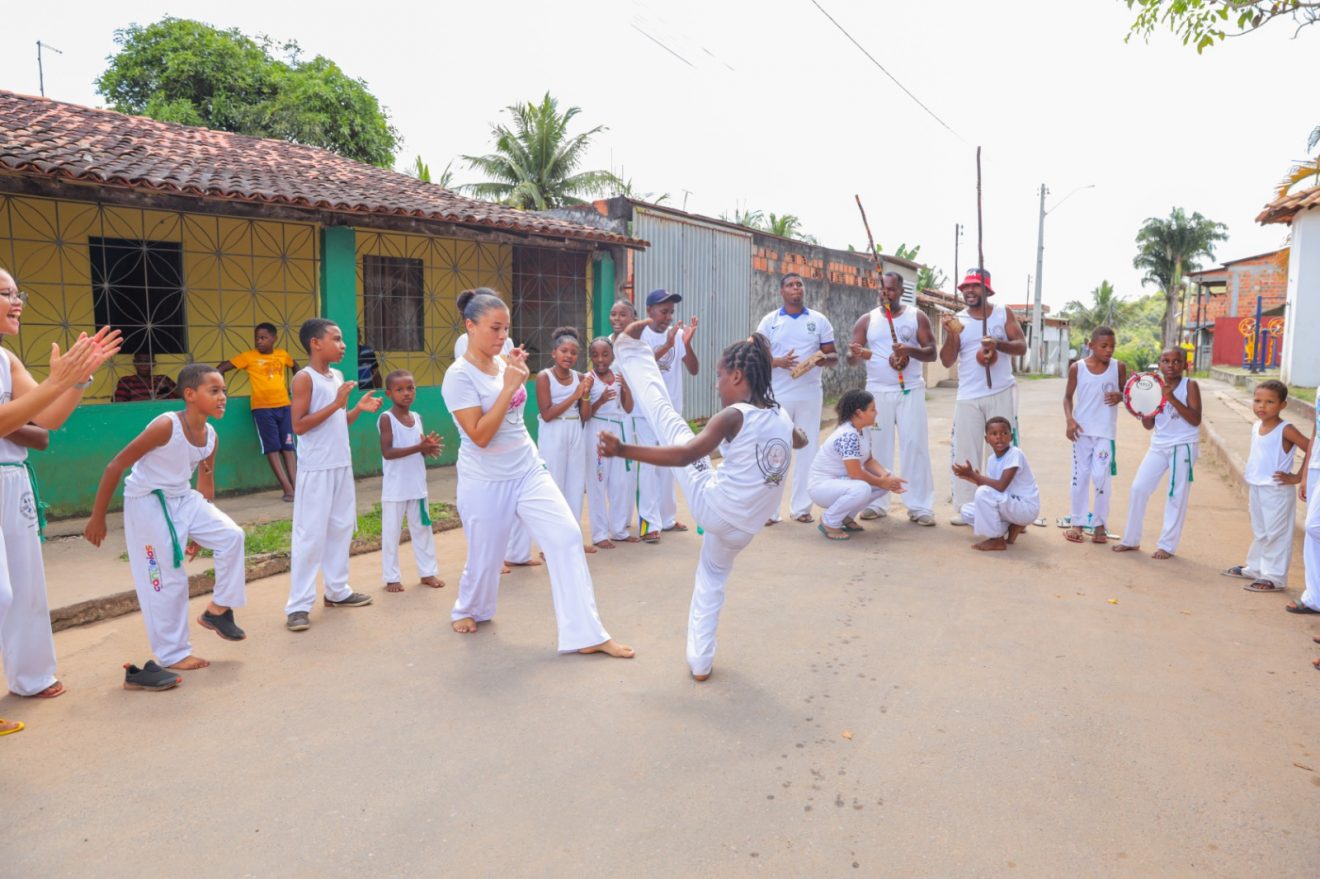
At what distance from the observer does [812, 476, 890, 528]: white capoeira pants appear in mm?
6711

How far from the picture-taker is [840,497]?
678cm

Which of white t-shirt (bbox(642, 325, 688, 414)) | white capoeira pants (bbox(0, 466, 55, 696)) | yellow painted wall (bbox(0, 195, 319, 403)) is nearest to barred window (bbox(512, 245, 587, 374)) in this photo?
yellow painted wall (bbox(0, 195, 319, 403))

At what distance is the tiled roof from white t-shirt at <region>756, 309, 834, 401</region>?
12.6 feet

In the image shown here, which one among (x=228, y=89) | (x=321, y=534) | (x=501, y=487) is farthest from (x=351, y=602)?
(x=228, y=89)

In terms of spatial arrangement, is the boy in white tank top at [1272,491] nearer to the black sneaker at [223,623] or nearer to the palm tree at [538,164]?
the black sneaker at [223,623]

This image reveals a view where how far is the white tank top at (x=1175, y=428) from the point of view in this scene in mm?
6306

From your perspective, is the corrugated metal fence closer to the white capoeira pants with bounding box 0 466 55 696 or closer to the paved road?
the paved road

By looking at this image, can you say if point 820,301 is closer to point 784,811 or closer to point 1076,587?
point 1076,587

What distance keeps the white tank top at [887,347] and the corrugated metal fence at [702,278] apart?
5543 millimetres

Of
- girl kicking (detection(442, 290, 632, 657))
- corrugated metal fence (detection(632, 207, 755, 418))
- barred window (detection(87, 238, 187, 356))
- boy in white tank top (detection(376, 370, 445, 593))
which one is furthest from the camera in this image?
corrugated metal fence (detection(632, 207, 755, 418))

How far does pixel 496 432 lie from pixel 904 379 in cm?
431

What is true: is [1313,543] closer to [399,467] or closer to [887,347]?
[887,347]

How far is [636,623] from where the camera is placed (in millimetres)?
4895

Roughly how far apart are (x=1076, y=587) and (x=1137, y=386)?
71.3 inches
